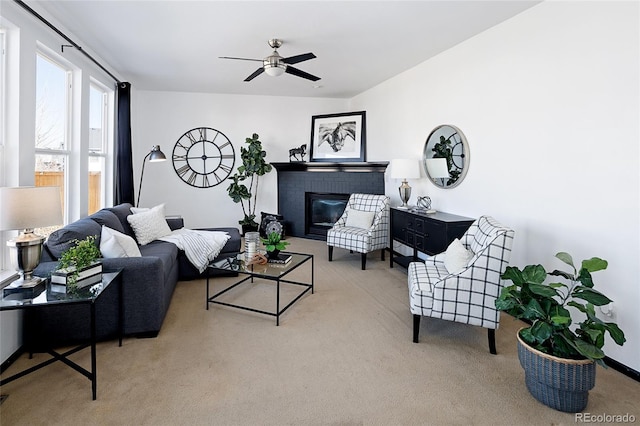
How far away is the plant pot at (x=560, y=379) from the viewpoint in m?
1.85

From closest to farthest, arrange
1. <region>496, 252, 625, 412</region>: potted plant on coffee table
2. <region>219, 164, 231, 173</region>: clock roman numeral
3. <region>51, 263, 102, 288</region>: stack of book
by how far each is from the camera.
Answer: <region>496, 252, 625, 412</region>: potted plant on coffee table < <region>51, 263, 102, 288</region>: stack of book < <region>219, 164, 231, 173</region>: clock roman numeral

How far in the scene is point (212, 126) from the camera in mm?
6465

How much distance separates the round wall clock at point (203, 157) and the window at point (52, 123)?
2.74m

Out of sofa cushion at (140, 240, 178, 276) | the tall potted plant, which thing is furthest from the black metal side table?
the tall potted plant

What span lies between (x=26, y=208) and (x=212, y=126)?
4.65m

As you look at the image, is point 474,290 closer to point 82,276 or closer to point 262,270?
point 262,270

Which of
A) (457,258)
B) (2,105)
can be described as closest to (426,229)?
(457,258)

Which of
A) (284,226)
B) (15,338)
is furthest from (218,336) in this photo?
(284,226)

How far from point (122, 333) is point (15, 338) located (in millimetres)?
622

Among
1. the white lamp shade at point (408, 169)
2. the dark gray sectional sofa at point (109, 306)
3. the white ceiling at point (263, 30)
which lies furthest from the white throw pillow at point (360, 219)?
the dark gray sectional sofa at point (109, 306)

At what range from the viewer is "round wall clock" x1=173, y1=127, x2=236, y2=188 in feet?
20.9

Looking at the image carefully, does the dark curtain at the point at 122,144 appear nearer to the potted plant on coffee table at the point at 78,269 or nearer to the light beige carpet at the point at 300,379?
the light beige carpet at the point at 300,379

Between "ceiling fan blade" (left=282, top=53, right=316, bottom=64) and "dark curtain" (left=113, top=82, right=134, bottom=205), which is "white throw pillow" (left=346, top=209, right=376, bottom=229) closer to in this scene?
"ceiling fan blade" (left=282, top=53, right=316, bottom=64)

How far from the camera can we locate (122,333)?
2.63 m
